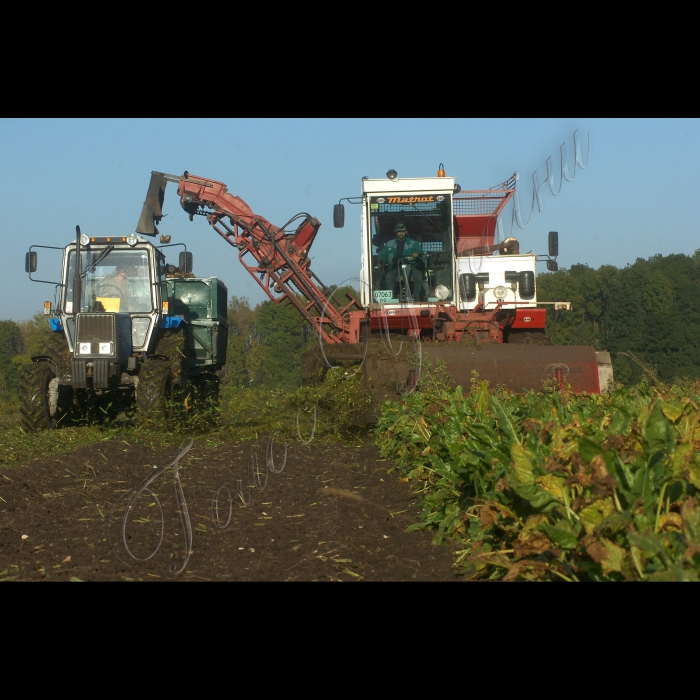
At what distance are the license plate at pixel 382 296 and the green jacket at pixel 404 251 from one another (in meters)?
0.45

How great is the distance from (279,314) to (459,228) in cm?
2589

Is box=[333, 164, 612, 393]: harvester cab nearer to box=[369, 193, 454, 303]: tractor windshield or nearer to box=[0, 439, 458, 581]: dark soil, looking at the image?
box=[369, 193, 454, 303]: tractor windshield

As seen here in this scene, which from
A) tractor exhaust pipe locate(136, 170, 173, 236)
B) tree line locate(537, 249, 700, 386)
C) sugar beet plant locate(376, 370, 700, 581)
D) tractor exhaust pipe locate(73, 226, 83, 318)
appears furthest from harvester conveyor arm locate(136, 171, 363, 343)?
tree line locate(537, 249, 700, 386)

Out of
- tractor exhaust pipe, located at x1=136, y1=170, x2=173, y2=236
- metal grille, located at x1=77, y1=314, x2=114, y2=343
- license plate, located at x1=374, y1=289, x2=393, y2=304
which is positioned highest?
tractor exhaust pipe, located at x1=136, y1=170, x2=173, y2=236

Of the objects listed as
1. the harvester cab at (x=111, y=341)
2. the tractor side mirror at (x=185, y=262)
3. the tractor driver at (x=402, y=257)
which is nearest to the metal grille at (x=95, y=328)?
the harvester cab at (x=111, y=341)

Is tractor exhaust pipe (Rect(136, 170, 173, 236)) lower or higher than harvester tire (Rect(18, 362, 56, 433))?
higher

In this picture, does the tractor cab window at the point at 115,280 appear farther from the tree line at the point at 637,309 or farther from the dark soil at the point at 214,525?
the tree line at the point at 637,309

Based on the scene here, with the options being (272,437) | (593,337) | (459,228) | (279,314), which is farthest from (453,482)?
(593,337)

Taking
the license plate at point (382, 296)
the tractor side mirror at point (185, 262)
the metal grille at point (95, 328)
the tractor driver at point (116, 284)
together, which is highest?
the tractor side mirror at point (185, 262)

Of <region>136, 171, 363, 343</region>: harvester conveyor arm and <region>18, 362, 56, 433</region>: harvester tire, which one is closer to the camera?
<region>18, 362, 56, 433</region>: harvester tire

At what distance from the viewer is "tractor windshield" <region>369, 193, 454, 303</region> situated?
1320 centimetres

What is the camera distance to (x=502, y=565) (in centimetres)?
401

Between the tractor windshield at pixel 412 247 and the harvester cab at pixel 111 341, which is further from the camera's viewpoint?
the tractor windshield at pixel 412 247

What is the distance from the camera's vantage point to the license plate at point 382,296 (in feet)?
42.9
